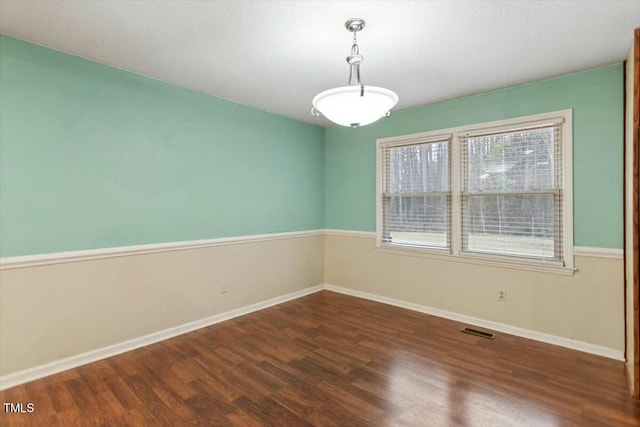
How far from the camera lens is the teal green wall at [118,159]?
A: 7.73 ft

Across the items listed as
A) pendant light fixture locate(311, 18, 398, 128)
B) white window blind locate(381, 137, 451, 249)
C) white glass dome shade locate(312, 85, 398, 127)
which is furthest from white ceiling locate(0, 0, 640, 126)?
white window blind locate(381, 137, 451, 249)

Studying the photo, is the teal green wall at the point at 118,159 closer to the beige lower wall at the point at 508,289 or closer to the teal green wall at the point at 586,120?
the beige lower wall at the point at 508,289

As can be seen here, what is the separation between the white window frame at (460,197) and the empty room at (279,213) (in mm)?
24

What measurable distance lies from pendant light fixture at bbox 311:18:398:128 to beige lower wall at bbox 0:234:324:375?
2209 millimetres

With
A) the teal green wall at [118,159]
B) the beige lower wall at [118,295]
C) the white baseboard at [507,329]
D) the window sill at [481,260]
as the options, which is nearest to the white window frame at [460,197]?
the window sill at [481,260]

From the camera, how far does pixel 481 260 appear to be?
3.47m

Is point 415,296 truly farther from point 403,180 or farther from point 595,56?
point 595,56

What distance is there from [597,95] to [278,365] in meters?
3.56

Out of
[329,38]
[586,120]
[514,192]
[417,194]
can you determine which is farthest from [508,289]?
[329,38]

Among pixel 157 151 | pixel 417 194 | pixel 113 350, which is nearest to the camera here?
pixel 113 350

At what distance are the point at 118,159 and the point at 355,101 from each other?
7.21 feet

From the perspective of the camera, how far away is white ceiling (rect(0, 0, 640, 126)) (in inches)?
76.9

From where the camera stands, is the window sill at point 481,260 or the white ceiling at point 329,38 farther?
the window sill at point 481,260

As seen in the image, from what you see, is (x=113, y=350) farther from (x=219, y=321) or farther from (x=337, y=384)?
(x=337, y=384)
